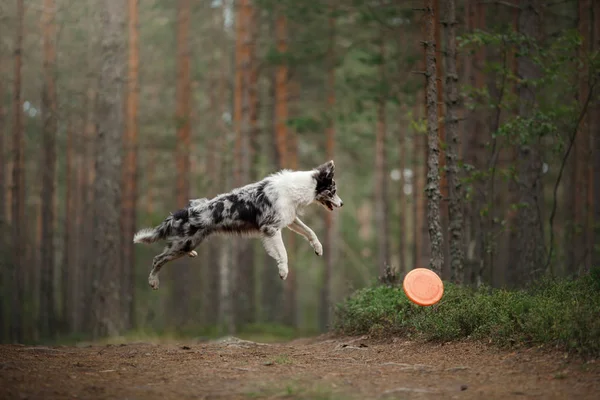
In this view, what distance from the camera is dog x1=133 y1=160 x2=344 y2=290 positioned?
11.5m

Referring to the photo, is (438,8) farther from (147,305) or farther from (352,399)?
(147,305)

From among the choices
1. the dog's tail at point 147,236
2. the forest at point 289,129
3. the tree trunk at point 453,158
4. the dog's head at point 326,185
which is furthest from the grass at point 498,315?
the dog's tail at point 147,236

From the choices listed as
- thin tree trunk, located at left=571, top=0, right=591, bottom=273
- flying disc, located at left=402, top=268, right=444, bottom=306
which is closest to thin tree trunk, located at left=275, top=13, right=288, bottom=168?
thin tree trunk, located at left=571, top=0, right=591, bottom=273

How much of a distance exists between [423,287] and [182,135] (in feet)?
60.9

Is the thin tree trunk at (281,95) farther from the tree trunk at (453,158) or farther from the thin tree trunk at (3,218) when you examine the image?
the tree trunk at (453,158)

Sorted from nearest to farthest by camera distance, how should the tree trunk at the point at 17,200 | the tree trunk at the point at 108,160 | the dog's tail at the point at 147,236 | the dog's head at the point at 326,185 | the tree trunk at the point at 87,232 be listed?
the dog's tail at the point at 147,236, the dog's head at the point at 326,185, the tree trunk at the point at 108,160, the tree trunk at the point at 17,200, the tree trunk at the point at 87,232

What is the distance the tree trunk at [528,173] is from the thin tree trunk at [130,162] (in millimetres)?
15580

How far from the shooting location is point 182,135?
27219 millimetres

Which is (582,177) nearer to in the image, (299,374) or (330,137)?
(330,137)

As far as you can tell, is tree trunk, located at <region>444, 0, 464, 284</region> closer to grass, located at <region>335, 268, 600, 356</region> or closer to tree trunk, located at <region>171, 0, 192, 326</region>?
grass, located at <region>335, 268, 600, 356</region>

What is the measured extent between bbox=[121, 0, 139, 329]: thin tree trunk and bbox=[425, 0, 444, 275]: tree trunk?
55.6 ft

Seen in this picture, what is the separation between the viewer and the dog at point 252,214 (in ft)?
37.6

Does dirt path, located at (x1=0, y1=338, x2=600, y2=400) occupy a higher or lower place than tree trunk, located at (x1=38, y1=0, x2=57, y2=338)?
lower

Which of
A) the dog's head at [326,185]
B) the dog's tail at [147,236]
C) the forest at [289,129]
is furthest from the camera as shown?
the forest at [289,129]
